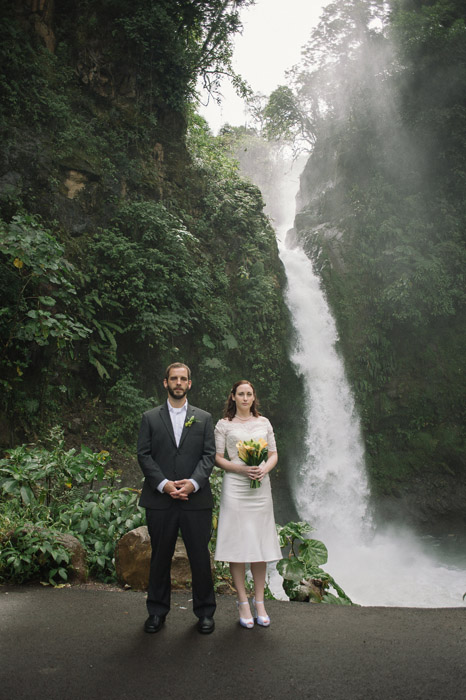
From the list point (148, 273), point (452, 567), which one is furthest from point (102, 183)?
point (452, 567)

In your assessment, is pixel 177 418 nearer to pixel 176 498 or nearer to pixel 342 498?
pixel 176 498

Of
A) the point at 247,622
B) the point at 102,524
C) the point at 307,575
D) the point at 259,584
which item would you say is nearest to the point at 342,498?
the point at 307,575

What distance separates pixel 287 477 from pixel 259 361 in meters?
2.90

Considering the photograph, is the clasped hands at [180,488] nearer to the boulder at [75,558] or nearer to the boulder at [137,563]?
the boulder at [137,563]

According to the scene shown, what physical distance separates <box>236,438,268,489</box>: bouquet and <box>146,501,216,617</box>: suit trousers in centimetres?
47

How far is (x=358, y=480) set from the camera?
11.6m

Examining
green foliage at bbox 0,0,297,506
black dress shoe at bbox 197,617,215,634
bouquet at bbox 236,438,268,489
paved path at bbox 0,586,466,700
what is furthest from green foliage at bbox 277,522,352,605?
green foliage at bbox 0,0,297,506

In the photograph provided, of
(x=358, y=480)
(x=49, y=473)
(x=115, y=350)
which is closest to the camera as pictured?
(x=49, y=473)

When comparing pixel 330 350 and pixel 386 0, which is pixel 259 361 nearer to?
pixel 330 350

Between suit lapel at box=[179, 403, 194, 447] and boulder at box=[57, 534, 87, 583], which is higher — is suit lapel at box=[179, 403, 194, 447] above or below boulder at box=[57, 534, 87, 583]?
above

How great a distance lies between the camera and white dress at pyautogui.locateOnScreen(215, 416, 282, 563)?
10.9 ft

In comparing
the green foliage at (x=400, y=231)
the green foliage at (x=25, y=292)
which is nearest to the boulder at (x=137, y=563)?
the green foliage at (x=25, y=292)

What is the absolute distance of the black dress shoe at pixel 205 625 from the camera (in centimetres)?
314

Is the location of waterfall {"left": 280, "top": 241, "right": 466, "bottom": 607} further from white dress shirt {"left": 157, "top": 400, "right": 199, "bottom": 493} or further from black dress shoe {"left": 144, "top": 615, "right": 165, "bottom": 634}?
white dress shirt {"left": 157, "top": 400, "right": 199, "bottom": 493}
